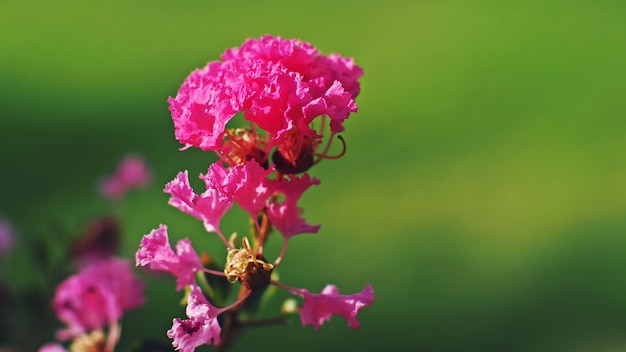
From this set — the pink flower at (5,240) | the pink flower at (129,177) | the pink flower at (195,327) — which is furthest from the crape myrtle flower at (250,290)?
the pink flower at (5,240)

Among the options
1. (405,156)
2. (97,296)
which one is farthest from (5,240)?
(405,156)

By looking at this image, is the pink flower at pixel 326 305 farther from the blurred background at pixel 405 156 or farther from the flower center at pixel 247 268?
the blurred background at pixel 405 156

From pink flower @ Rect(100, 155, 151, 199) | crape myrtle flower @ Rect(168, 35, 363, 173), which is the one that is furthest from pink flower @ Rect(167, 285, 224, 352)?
pink flower @ Rect(100, 155, 151, 199)

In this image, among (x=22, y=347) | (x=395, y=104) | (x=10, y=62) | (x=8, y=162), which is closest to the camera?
(x=22, y=347)

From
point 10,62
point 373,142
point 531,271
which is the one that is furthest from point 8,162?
point 531,271

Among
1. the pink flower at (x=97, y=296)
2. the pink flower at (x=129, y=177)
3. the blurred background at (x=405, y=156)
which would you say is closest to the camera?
the pink flower at (x=97, y=296)

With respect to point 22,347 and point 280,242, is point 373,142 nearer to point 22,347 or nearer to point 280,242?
point 280,242

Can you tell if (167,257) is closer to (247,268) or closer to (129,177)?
(247,268)

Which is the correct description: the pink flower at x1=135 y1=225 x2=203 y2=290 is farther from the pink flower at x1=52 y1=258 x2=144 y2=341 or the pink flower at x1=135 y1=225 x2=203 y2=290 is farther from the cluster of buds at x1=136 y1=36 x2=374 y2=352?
the pink flower at x1=52 y1=258 x2=144 y2=341
